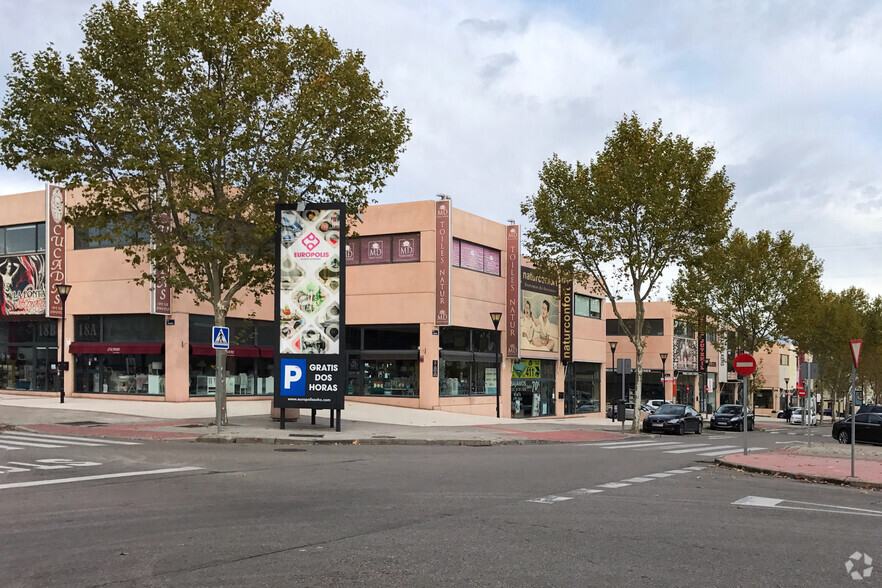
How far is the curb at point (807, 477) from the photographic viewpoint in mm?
15633

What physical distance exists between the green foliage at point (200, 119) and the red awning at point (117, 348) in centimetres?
1202

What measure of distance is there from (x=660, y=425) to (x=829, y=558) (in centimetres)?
2776

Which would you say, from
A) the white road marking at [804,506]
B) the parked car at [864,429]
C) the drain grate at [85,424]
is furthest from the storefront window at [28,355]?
the white road marking at [804,506]

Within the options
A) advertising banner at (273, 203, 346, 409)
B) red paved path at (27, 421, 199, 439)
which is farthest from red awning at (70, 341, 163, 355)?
advertising banner at (273, 203, 346, 409)

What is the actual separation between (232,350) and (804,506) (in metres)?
29.9

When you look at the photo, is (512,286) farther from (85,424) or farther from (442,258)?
(85,424)

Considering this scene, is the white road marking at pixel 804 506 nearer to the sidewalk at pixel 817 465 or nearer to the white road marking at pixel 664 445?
the sidewalk at pixel 817 465

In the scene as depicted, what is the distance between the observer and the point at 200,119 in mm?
22141

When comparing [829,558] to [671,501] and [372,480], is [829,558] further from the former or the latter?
[372,480]

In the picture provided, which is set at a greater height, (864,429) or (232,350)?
(232,350)

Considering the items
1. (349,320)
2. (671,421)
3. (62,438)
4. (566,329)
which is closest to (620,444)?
(671,421)

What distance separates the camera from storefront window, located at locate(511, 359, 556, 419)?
44375mm

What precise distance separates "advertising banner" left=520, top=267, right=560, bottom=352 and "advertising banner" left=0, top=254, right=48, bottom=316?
2308 cm

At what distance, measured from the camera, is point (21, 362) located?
3969 cm
